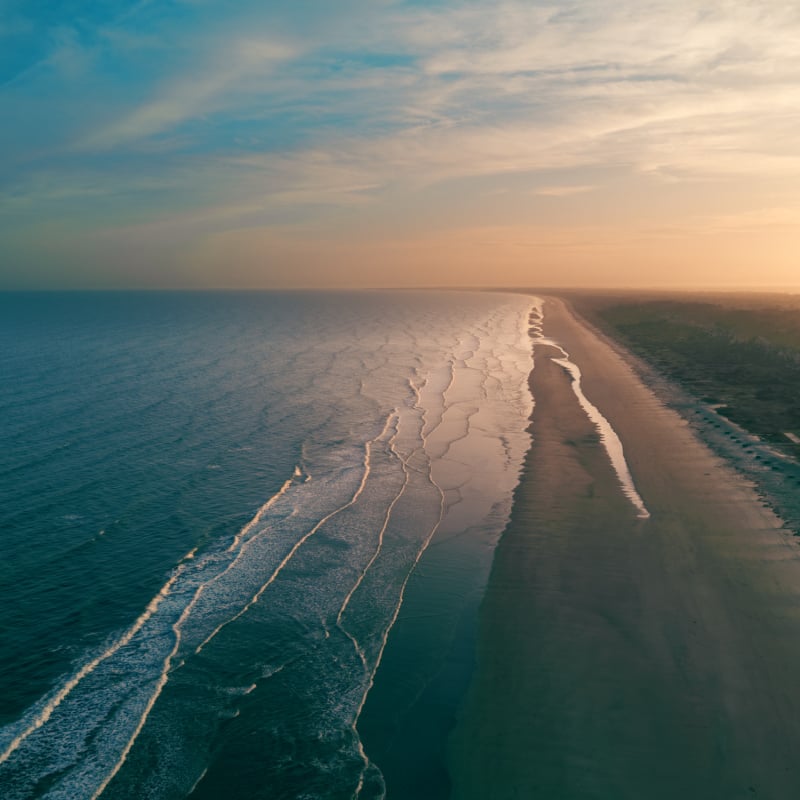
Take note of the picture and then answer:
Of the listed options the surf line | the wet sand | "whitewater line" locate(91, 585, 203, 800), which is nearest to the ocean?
"whitewater line" locate(91, 585, 203, 800)

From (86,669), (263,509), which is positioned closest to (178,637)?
(86,669)

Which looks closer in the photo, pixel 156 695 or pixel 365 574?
pixel 156 695

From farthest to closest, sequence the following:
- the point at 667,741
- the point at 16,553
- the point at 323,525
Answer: the point at 323,525, the point at 16,553, the point at 667,741

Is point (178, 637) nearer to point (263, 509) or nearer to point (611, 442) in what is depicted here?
point (263, 509)

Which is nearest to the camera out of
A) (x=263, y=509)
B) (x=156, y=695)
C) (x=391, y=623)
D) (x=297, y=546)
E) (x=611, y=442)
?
(x=156, y=695)

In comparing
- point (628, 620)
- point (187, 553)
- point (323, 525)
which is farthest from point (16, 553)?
point (628, 620)

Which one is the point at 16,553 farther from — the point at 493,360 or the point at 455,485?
the point at 493,360

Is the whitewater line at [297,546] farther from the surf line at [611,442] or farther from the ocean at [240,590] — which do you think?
the surf line at [611,442]

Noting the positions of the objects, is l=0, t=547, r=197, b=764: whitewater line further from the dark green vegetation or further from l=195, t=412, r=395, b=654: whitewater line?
the dark green vegetation
